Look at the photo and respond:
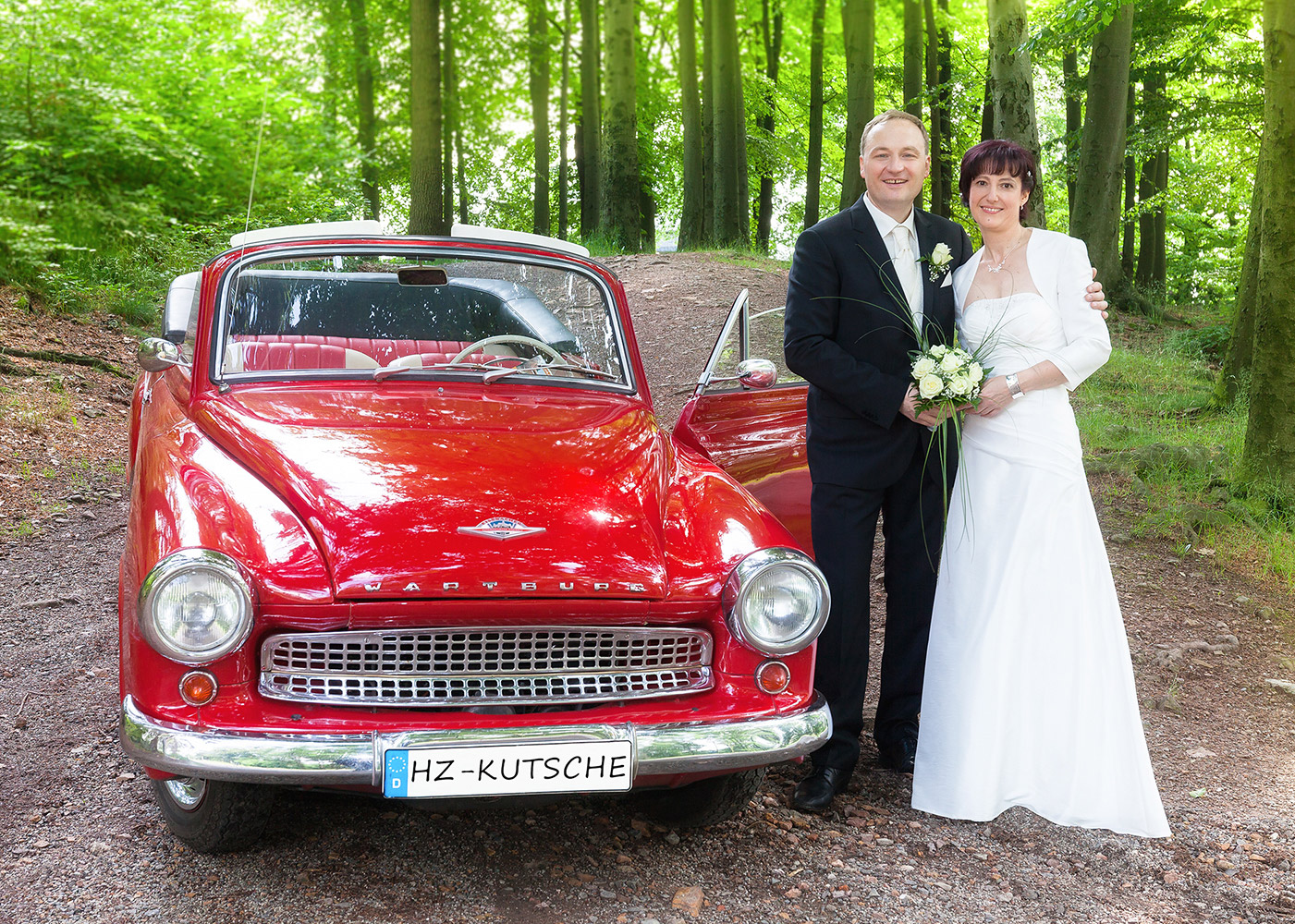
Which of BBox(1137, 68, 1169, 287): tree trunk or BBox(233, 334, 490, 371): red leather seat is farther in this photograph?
BBox(1137, 68, 1169, 287): tree trunk

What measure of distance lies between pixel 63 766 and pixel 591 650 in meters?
1.91

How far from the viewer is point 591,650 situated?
8.87 ft

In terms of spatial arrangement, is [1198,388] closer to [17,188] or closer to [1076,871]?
[1076,871]

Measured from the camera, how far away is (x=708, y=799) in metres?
3.13

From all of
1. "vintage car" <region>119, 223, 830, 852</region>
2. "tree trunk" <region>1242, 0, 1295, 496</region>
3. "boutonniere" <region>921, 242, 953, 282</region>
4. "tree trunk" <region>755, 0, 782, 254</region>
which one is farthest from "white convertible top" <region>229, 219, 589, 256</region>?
"tree trunk" <region>755, 0, 782, 254</region>

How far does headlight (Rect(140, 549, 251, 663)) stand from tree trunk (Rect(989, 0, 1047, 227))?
879 centimetres

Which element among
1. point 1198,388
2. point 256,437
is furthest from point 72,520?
point 1198,388

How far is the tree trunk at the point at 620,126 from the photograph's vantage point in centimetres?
1494

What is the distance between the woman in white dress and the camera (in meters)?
3.25

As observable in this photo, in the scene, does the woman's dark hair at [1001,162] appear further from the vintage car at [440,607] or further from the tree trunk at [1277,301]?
the tree trunk at [1277,301]

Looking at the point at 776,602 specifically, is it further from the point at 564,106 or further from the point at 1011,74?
the point at 564,106

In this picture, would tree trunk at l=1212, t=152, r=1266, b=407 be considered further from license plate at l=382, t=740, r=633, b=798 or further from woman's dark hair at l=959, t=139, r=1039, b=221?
license plate at l=382, t=740, r=633, b=798

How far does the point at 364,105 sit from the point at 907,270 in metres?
19.8

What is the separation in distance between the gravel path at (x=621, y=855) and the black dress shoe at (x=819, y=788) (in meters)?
0.04
